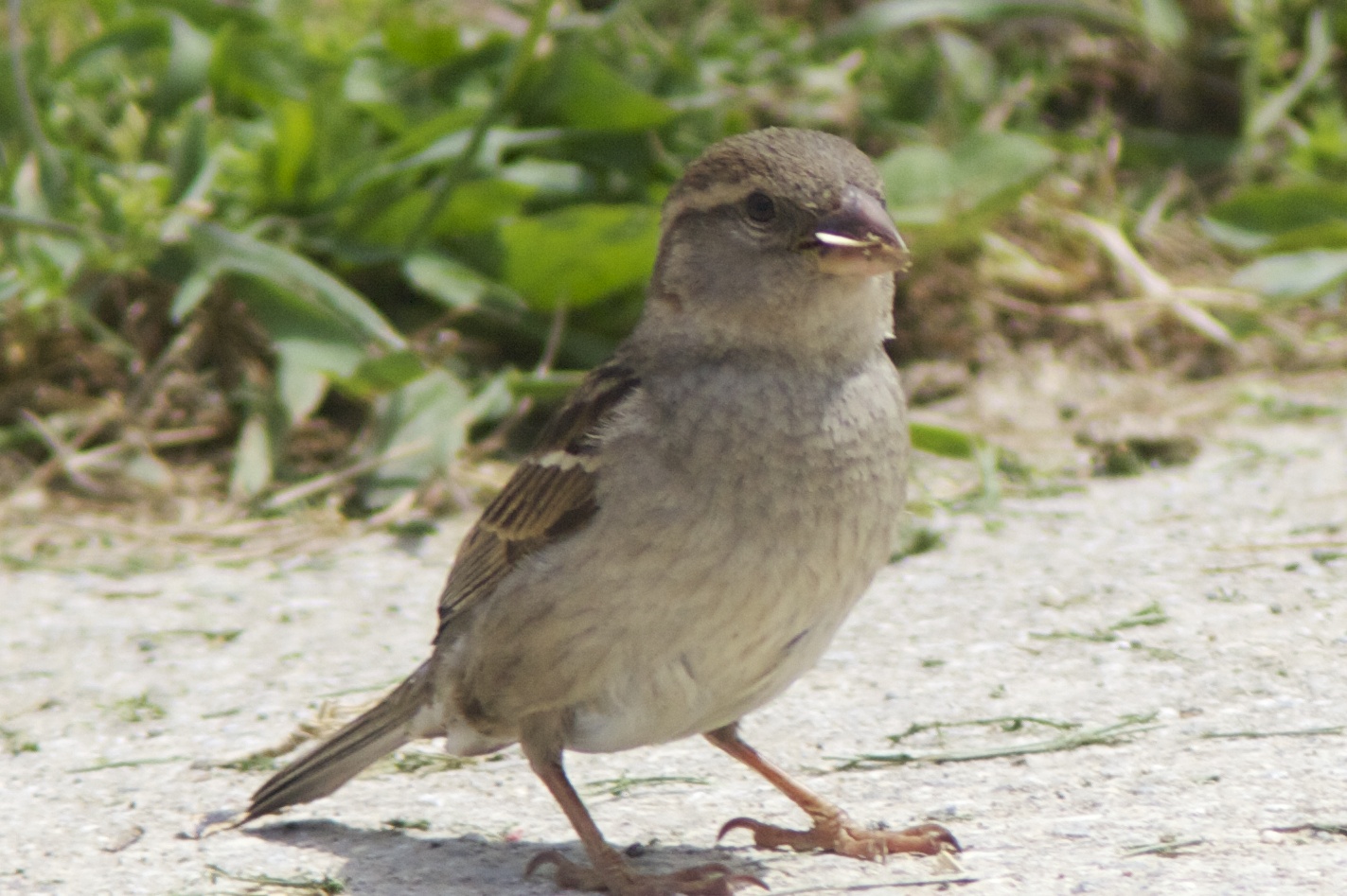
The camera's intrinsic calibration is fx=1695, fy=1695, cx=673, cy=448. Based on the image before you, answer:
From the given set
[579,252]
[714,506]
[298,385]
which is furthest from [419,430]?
[714,506]

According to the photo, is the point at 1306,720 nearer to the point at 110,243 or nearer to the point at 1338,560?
the point at 1338,560

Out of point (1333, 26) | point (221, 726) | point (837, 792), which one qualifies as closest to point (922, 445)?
point (837, 792)

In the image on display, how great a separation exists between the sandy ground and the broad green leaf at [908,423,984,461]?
0.19 m

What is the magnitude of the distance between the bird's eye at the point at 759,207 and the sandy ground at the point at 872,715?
1.11 m

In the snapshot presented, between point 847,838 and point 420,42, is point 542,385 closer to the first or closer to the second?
point 420,42

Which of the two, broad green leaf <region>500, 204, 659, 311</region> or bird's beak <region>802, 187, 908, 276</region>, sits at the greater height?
bird's beak <region>802, 187, 908, 276</region>

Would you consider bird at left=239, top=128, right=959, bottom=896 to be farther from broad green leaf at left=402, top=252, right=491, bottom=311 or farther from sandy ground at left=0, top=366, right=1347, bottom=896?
broad green leaf at left=402, top=252, right=491, bottom=311

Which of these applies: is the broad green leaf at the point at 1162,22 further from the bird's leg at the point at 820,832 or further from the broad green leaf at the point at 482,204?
the bird's leg at the point at 820,832

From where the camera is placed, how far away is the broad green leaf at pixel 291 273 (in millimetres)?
5070

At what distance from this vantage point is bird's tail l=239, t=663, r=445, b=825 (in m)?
3.19

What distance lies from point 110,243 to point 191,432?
0.64 meters

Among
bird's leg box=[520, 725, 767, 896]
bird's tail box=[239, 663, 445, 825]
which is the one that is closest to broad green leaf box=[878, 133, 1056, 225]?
bird's tail box=[239, 663, 445, 825]

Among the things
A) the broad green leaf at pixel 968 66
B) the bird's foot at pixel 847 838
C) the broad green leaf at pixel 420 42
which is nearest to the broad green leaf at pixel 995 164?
the broad green leaf at pixel 968 66

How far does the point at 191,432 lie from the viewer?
17.5ft
